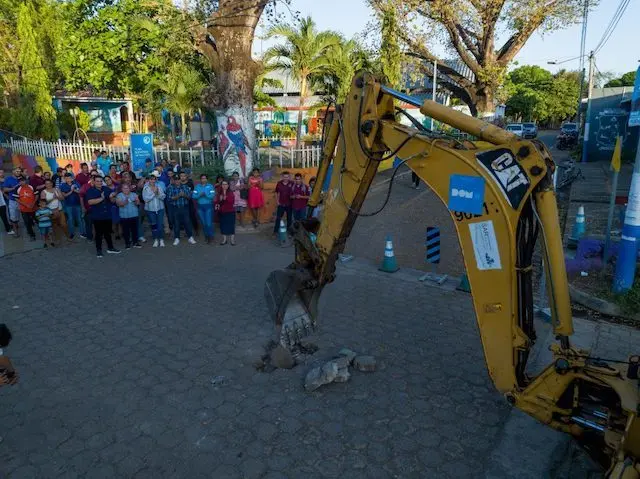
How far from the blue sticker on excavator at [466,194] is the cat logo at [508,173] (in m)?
0.12

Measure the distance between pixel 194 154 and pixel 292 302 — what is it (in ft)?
32.9

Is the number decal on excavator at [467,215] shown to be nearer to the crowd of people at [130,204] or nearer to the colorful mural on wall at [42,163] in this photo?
the crowd of people at [130,204]

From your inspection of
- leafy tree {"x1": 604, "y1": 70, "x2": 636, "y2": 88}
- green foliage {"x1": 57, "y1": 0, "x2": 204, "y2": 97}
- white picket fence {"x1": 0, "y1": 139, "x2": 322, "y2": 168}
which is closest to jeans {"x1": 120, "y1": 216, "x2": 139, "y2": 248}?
white picket fence {"x1": 0, "y1": 139, "x2": 322, "y2": 168}

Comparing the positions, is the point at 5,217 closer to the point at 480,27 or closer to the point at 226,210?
the point at 226,210

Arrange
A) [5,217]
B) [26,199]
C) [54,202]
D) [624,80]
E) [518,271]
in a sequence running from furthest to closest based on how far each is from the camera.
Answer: [624,80] < [5,217] < [26,199] < [54,202] < [518,271]

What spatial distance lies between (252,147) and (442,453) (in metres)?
10.8

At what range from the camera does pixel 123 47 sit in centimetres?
1358

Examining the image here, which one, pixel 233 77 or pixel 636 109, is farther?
pixel 233 77

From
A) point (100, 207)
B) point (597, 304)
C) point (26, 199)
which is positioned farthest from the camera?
point (26, 199)

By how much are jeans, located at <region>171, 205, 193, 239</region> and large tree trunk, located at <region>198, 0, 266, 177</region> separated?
2764 mm

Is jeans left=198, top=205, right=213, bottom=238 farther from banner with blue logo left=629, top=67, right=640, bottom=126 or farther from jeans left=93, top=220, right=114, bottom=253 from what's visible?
banner with blue logo left=629, top=67, right=640, bottom=126

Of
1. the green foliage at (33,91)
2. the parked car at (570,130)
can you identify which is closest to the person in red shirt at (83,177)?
the green foliage at (33,91)

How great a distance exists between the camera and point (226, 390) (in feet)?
17.1

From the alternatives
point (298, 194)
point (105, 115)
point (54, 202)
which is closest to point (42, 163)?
point (54, 202)
